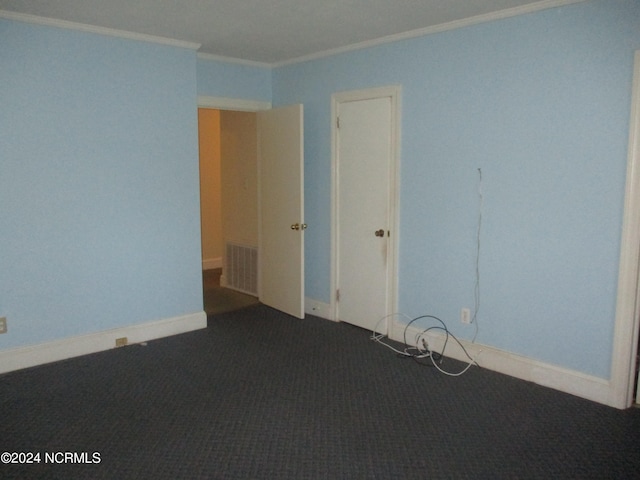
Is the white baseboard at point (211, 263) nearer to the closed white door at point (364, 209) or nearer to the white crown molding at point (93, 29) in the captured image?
the closed white door at point (364, 209)

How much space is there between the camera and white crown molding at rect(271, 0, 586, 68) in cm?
304

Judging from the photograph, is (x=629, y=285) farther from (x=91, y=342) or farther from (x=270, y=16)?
(x=91, y=342)

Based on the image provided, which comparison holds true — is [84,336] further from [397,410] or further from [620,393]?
[620,393]

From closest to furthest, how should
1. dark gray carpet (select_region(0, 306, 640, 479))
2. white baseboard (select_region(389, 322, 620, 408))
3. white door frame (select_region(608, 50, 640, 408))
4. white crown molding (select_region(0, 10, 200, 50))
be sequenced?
dark gray carpet (select_region(0, 306, 640, 479)) < white door frame (select_region(608, 50, 640, 408)) < white baseboard (select_region(389, 322, 620, 408)) < white crown molding (select_region(0, 10, 200, 50))

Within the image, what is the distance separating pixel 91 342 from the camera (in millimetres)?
3816

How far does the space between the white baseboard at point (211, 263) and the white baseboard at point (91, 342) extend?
104 inches

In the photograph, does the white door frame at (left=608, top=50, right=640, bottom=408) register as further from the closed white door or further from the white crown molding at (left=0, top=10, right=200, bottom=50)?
the white crown molding at (left=0, top=10, right=200, bottom=50)

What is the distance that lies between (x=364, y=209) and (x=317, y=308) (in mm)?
1164

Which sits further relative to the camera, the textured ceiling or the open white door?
the open white door

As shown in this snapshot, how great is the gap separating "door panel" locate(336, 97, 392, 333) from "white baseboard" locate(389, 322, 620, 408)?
579mm

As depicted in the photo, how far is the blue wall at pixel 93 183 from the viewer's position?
134 inches

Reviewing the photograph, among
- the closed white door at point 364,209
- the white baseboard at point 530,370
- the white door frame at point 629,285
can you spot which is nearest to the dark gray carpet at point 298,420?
the white baseboard at point 530,370

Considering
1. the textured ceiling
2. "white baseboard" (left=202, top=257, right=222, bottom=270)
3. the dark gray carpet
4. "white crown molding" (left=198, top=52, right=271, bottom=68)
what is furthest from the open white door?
"white baseboard" (left=202, top=257, right=222, bottom=270)

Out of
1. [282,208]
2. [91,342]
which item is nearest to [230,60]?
[282,208]
